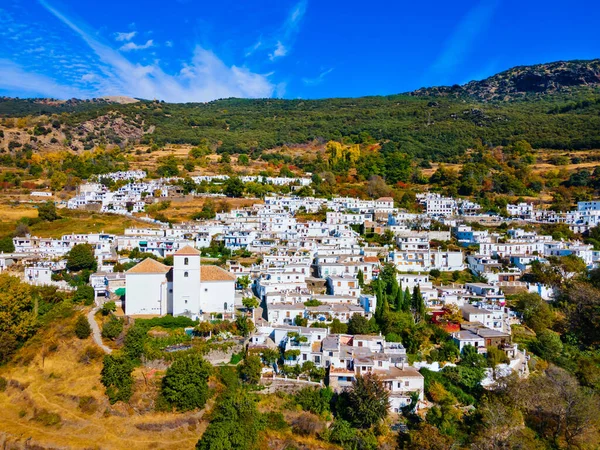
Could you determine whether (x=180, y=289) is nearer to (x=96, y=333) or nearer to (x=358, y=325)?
(x=96, y=333)

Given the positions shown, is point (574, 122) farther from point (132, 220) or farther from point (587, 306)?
point (132, 220)

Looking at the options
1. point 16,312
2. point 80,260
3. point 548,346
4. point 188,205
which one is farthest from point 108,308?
point 188,205

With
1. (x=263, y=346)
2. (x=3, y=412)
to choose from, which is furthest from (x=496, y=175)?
(x=3, y=412)

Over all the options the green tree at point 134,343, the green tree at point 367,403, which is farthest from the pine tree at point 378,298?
the green tree at point 134,343

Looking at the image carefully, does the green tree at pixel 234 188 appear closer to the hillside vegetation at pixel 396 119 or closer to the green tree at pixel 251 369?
the hillside vegetation at pixel 396 119

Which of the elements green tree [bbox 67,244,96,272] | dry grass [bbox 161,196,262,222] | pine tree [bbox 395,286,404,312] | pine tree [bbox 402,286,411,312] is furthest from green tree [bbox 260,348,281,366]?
dry grass [bbox 161,196,262,222]

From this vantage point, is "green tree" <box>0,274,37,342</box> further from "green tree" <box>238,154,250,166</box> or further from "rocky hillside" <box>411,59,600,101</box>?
"rocky hillside" <box>411,59,600,101</box>
